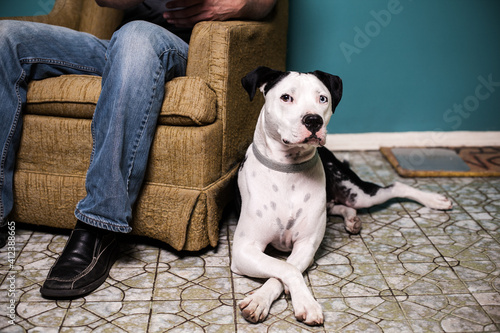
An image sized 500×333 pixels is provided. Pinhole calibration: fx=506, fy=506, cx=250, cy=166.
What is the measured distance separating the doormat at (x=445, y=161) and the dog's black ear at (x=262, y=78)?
1.35 meters

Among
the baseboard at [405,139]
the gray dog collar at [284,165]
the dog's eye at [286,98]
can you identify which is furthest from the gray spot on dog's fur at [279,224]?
the baseboard at [405,139]

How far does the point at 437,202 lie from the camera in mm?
2324

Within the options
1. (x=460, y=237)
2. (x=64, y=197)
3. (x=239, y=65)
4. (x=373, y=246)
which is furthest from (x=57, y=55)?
(x=460, y=237)

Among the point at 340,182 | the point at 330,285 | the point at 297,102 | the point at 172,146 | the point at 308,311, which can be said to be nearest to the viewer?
the point at 308,311

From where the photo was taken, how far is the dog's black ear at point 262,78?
169 centimetres

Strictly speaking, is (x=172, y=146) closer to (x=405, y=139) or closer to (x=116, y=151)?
(x=116, y=151)

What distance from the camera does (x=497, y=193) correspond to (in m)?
2.52

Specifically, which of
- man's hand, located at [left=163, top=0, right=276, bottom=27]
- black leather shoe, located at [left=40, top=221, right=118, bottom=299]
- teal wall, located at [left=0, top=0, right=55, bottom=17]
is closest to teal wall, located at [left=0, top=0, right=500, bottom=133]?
teal wall, located at [left=0, top=0, right=55, bottom=17]

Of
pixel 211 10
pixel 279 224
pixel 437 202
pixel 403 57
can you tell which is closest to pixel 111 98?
pixel 211 10

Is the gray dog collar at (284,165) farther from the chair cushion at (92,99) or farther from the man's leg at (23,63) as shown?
the man's leg at (23,63)

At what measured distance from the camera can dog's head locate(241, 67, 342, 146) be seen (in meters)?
1.55

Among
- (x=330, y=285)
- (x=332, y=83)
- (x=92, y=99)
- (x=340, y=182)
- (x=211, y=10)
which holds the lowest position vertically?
(x=330, y=285)

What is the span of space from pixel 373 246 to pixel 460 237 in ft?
1.25

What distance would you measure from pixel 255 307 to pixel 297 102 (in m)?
0.64
